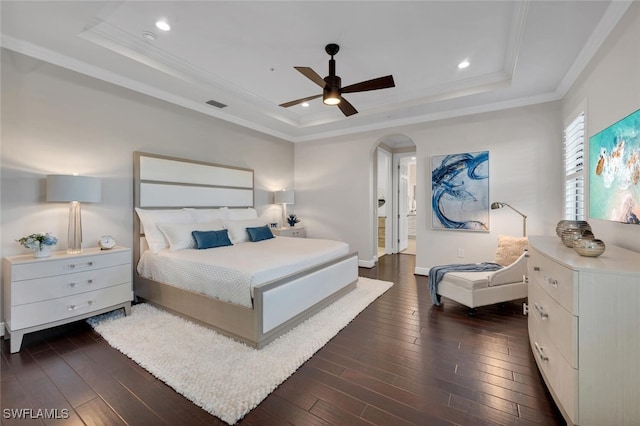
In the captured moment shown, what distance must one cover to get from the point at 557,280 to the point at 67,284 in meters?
3.97

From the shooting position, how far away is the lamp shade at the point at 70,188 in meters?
2.62

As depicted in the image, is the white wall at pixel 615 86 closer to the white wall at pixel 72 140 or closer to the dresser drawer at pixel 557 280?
the dresser drawer at pixel 557 280

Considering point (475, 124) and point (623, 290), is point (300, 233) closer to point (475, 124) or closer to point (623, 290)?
point (475, 124)

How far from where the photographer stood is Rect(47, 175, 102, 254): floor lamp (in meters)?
2.62

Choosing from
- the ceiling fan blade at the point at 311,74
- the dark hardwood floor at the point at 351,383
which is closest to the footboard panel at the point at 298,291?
the dark hardwood floor at the point at 351,383

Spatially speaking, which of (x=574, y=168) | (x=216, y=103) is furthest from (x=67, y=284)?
(x=574, y=168)

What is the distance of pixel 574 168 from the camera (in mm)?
3266

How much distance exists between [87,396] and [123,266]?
4.81 feet

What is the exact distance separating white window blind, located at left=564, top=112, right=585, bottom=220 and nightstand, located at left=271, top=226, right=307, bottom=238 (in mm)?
4311

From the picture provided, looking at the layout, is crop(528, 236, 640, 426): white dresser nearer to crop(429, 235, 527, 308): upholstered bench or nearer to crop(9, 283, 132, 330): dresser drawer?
crop(429, 235, 527, 308): upholstered bench

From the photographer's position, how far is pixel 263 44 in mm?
2857

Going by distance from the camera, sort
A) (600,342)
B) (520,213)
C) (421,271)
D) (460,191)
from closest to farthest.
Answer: (600,342) < (520,213) < (460,191) < (421,271)

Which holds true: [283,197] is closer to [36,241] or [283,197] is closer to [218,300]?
[218,300]

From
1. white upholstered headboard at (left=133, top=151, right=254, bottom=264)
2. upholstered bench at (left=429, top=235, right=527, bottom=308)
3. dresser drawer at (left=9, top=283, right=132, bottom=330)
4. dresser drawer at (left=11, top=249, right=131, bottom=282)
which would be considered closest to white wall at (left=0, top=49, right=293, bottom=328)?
white upholstered headboard at (left=133, top=151, right=254, bottom=264)
